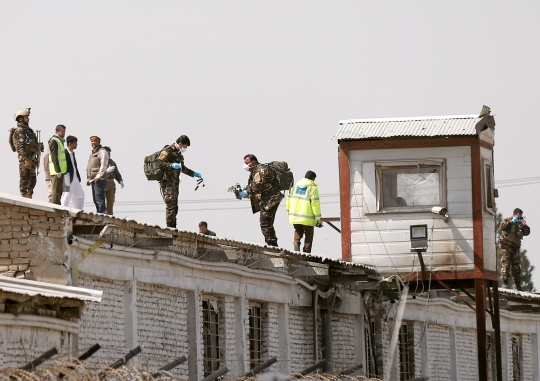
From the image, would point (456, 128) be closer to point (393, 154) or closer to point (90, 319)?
point (393, 154)

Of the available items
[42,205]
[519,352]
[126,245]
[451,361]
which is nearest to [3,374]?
[42,205]

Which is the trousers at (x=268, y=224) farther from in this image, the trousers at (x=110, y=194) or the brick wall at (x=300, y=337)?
the trousers at (x=110, y=194)

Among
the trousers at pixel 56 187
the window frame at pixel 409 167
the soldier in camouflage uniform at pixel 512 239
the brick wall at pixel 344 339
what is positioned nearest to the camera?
the trousers at pixel 56 187

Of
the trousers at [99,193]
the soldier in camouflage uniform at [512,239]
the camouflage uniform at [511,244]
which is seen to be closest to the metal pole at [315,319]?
the trousers at [99,193]

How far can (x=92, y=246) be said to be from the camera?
17047 mm

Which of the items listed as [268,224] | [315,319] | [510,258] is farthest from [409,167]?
[510,258]

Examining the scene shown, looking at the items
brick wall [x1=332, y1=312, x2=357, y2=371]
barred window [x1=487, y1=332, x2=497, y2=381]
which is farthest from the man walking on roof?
barred window [x1=487, y1=332, x2=497, y2=381]

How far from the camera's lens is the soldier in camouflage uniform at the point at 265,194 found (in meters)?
23.2

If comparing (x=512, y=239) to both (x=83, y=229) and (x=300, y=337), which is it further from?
(x=83, y=229)

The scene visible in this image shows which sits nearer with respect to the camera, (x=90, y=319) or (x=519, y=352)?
(x=90, y=319)

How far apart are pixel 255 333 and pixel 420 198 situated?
3.87m

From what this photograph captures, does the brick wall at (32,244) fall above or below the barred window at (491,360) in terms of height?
above

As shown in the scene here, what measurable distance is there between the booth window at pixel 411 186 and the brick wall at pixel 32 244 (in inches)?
319

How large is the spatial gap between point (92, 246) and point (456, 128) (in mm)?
8507
